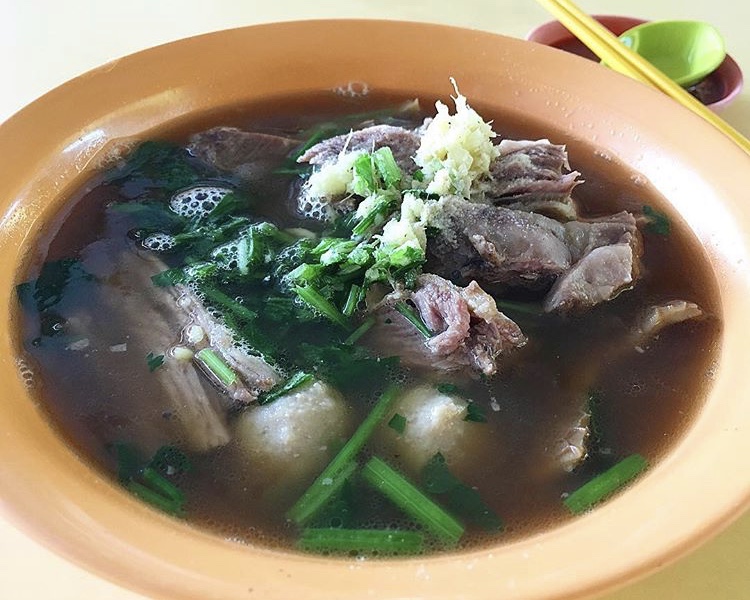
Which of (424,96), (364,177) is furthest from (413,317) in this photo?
(424,96)

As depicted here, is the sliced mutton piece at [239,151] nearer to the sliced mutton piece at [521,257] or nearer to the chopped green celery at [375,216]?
the chopped green celery at [375,216]

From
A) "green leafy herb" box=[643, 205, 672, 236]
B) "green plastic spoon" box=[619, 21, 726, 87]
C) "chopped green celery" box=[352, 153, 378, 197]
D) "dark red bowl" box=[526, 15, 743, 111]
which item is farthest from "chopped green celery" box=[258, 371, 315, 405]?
"green plastic spoon" box=[619, 21, 726, 87]

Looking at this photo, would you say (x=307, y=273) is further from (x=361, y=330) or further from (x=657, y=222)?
(x=657, y=222)

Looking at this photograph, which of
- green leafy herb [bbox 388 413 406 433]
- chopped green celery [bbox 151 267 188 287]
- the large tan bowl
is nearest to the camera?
the large tan bowl

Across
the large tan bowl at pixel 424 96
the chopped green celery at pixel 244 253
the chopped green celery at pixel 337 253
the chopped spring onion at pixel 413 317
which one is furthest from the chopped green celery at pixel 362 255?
the large tan bowl at pixel 424 96

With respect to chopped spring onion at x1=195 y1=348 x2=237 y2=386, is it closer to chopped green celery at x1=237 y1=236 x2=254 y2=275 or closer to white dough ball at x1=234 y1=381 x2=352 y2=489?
white dough ball at x1=234 y1=381 x2=352 y2=489

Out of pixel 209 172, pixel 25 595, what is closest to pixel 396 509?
pixel 25 595

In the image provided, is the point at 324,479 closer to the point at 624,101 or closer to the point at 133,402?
the point at 133,402
